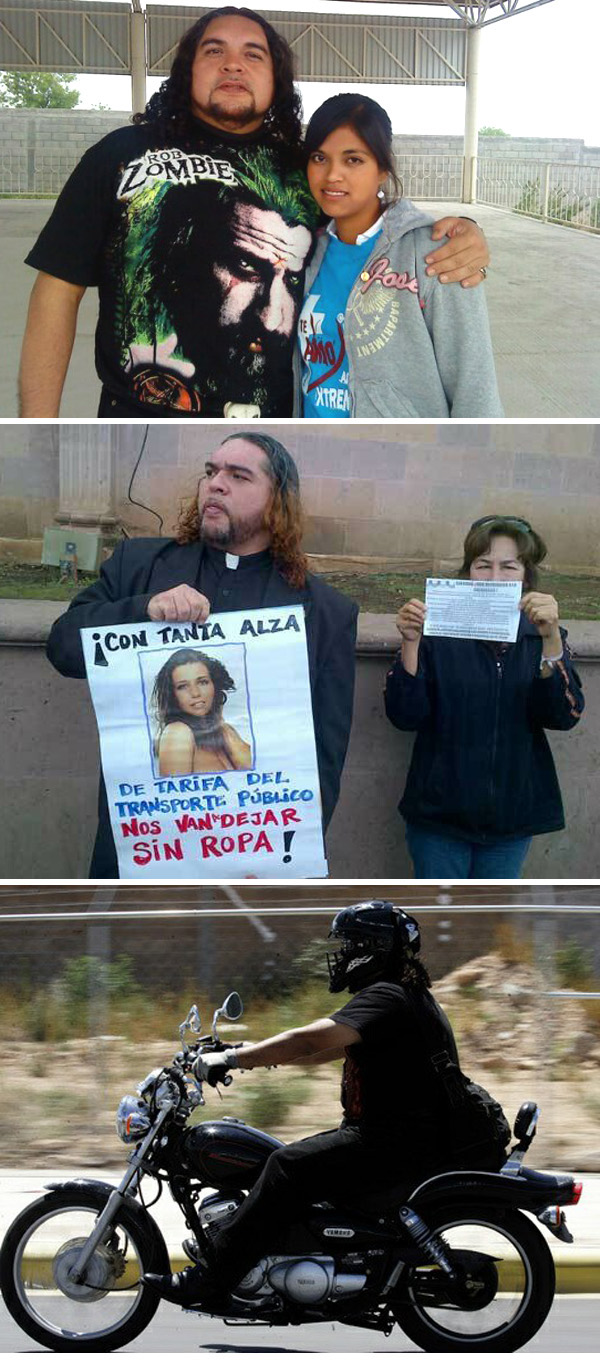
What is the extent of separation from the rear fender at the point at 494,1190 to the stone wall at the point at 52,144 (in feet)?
8.47

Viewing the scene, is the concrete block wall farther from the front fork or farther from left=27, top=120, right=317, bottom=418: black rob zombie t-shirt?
the front fork

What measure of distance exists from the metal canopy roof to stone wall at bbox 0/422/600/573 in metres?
0.98

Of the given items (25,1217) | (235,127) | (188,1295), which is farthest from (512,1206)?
(235,127)

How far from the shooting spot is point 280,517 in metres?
4.31

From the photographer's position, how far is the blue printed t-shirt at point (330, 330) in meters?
4.14

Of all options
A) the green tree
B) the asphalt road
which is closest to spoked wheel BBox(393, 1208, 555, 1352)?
the asphalt road

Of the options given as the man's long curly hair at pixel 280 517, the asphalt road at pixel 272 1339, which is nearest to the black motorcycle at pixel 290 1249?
the asphalt road at pixel 272 1339

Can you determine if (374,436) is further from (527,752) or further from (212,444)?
(527,752)

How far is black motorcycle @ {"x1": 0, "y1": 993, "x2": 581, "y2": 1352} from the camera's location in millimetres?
3783

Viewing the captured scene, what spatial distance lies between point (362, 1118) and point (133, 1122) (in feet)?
1.87

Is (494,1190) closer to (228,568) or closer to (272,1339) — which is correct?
(272,1339)

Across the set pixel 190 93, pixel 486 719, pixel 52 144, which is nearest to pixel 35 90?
pixel 52 144

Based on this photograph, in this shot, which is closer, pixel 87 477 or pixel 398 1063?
pixel 398 1063

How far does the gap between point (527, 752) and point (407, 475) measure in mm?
862
